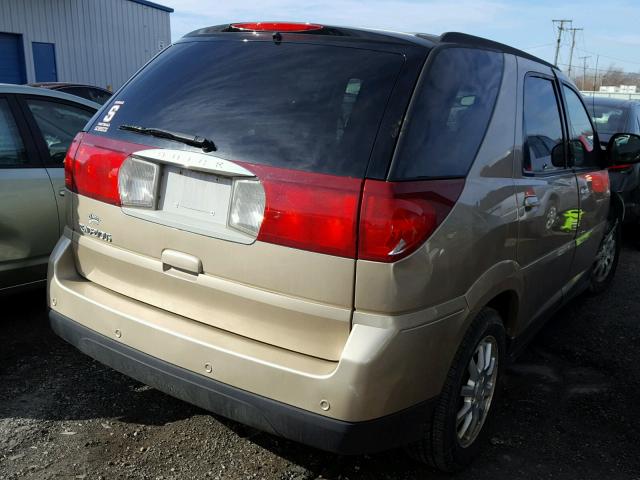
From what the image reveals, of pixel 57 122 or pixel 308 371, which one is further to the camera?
pixel 57 122

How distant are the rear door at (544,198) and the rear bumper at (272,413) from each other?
41.5 inches

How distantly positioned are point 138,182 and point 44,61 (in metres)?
19.0

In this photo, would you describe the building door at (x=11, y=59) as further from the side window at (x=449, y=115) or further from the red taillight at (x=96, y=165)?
the side window at (x=449, y=115)

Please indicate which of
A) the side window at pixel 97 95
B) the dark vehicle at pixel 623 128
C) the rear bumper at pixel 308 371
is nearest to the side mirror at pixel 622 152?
the dark vehicle at pixel 623 128

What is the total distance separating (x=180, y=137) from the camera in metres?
2.38

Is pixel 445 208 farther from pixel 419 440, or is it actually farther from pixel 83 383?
pixel 83 383

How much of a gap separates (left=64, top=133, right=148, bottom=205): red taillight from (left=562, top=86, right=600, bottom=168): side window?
8.40ft

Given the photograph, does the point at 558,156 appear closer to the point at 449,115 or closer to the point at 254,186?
the point at 449,115

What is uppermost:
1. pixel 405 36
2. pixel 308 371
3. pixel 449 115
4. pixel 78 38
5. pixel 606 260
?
pixel 78 38

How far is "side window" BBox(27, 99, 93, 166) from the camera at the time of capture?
4164 mm

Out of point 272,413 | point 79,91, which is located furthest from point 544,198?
point 79,91

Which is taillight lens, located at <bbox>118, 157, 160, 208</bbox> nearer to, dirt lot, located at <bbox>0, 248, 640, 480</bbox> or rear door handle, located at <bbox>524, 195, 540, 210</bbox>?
dirt lot, located at <bbox>0, 248, 640, 480</bbox>

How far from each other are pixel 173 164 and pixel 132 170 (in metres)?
0.23

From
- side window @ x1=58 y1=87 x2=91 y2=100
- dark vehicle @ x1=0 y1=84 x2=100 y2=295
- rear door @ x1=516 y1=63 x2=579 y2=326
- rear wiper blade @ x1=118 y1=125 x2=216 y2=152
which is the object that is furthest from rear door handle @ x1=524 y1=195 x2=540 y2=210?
side window @ x1=58 y1=87 x2=91 y2=100
